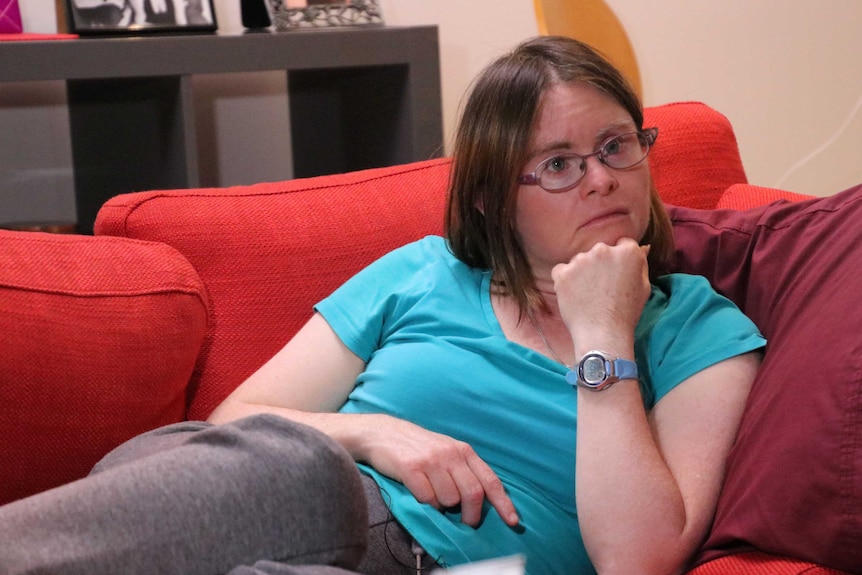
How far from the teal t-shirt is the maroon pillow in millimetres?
85

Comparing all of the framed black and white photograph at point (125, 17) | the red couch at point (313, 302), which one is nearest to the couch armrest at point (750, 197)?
the red couch at point (313, 302)

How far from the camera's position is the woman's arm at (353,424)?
118 centimetres

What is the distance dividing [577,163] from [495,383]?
0.29 m

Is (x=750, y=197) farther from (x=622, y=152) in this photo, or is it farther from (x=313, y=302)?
(x=313, y=302)

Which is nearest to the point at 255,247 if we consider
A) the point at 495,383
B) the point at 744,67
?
the point at 495,383

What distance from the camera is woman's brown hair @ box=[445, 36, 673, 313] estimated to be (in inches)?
52.5

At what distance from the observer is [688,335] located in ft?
4.17

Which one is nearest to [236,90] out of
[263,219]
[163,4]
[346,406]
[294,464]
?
[163,4]

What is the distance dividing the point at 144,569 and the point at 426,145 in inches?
58.2

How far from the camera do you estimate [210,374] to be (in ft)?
4.77

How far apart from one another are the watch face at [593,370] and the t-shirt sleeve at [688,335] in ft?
0.37

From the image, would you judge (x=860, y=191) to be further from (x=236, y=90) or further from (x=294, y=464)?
(x=236, y=90)

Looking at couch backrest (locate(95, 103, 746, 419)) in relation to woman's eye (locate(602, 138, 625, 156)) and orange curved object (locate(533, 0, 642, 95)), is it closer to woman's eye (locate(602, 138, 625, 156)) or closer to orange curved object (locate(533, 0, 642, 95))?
woman's eye (locate(602, 138, 625, 156))

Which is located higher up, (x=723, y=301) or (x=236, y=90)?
(x=236, y=90)
